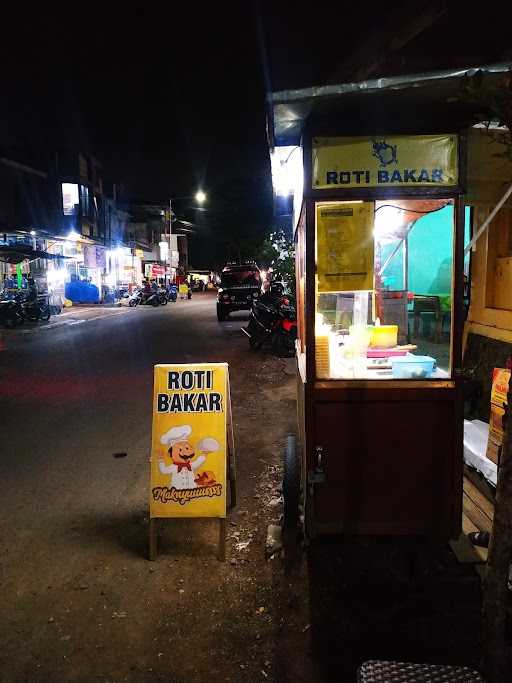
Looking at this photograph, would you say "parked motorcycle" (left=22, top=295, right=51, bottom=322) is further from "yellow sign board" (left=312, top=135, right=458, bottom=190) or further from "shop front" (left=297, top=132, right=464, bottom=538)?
"yellow sign board" (left=312, top=135, right=458, bottom=190)

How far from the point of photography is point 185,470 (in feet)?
14.4

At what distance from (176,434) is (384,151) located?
8.91ft

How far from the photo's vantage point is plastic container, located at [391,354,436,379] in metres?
4.21

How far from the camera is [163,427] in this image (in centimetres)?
444

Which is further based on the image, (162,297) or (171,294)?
(171,294)

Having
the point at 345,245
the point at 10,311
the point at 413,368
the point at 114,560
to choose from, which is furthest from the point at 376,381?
the point at 10,311

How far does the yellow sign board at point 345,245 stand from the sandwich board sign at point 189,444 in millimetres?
1275

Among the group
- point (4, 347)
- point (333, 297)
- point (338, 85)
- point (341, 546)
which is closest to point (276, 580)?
point (341, 546)

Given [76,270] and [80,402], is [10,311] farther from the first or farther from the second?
[76,270]

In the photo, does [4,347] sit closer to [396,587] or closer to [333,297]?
[333,297]

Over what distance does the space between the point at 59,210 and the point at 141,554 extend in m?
35.8

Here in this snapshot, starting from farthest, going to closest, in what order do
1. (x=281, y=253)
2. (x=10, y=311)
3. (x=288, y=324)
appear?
(x=10, y=311)
(x=288, y=324)
(x=281, y=253)

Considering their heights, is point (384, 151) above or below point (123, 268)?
above

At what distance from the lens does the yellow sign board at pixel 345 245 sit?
4.04 meters
